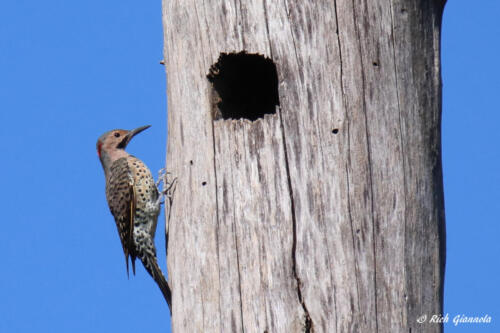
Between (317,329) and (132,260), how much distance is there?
2.58 metres

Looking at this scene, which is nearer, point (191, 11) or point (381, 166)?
point (381, 166)

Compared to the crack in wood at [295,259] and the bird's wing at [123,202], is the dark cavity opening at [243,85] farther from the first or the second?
the bird's wing at [123,202]

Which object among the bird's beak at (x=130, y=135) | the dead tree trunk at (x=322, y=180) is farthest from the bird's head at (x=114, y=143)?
the dead tree trunk at (x=322, y=180)

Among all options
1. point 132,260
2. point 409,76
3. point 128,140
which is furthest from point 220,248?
point 128,140

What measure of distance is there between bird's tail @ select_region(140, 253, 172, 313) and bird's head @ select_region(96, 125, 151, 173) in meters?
1.29

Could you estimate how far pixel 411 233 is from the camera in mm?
3848

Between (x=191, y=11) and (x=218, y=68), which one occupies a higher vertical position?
(x=191, y=11)

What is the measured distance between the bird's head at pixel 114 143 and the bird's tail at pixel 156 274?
1.29 metres

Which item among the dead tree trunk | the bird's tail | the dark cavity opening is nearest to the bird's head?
the bird's tail

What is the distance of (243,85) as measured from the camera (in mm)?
5078

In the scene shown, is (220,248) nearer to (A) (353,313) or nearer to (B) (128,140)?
(A) (353,313)

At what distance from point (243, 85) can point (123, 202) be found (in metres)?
1.71

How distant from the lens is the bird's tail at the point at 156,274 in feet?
16.1

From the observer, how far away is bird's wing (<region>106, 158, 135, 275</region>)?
19.6 feet
